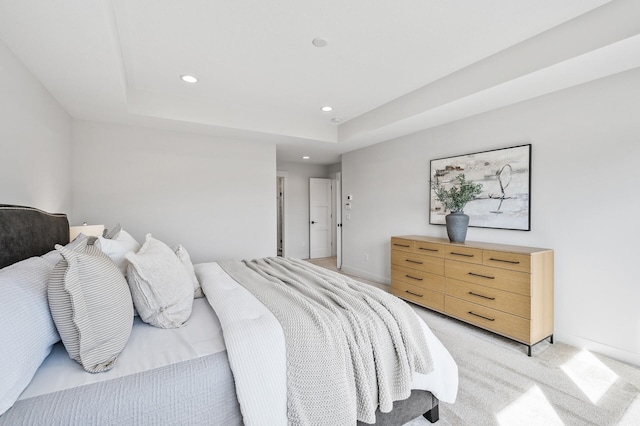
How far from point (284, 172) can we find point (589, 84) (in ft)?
16.3

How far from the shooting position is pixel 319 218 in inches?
270

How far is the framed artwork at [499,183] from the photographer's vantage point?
288 centimetres

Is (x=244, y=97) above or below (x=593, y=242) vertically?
above

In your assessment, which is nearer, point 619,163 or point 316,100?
point 619,163

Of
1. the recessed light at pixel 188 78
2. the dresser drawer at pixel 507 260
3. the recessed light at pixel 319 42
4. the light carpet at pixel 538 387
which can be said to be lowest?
the light carpet at pixel 538 387

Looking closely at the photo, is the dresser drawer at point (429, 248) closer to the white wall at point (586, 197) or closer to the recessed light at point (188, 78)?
the white wall at point (586, 197)

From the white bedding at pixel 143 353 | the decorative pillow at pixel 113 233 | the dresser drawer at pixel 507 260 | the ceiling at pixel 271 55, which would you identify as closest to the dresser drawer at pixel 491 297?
the dresser drawer at pixel 507 260

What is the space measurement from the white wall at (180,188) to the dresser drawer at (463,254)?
2585 millimetres

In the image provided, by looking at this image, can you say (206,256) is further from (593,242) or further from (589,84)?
(589,84)

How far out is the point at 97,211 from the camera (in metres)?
3.42

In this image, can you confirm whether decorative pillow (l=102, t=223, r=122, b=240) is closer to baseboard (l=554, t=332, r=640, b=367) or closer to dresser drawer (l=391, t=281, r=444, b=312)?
dresser drawer (l=391, t=281, r=444, b=312)

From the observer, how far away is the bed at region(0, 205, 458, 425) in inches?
35.4

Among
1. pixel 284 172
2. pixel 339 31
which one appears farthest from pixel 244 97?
pixel 284 172

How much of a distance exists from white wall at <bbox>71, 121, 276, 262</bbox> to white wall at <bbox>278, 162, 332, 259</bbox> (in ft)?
6.32
